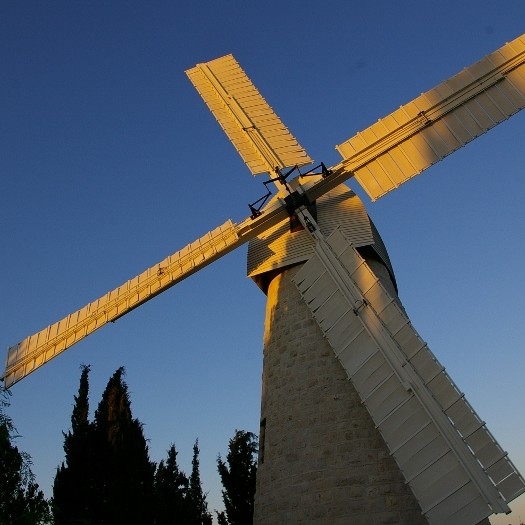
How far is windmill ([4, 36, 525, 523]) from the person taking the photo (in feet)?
24.6

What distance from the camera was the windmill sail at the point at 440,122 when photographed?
34.7ft

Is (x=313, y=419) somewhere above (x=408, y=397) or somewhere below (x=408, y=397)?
above

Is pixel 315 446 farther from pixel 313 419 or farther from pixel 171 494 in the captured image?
pixel 171 494

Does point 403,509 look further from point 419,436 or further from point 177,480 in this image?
point 177,480

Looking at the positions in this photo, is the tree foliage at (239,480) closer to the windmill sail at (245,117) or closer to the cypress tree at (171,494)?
the cypress tree at (171,494)

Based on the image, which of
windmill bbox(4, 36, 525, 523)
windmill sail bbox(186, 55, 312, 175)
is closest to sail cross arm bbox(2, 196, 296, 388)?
windmill bbox(4, 36, 525, 523)

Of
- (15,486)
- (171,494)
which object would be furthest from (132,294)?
(171,494)

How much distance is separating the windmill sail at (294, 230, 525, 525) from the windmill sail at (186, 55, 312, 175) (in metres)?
A: 2.99

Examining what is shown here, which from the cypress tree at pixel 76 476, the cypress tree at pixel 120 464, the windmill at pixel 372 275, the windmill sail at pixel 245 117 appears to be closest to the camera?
the windmill at pixel 372 275

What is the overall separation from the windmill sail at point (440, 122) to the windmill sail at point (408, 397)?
1.70 meters

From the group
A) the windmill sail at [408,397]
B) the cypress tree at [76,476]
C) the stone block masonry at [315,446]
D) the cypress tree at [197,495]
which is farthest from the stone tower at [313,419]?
the cypress tree at [197,495]

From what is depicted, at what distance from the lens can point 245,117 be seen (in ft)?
43.4

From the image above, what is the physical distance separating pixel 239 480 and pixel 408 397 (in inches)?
459

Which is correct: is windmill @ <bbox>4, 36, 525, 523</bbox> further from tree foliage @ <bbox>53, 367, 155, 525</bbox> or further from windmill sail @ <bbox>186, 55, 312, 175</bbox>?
tree foliage @ <bbox>53, 367, 155, 525</bbox>
